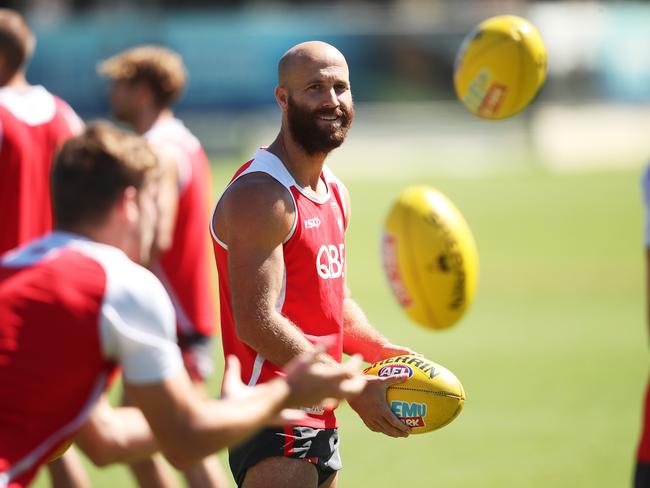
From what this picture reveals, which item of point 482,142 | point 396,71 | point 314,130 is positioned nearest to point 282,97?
point 314,130

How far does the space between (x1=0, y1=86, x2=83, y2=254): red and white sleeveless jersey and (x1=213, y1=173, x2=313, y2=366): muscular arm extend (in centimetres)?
238

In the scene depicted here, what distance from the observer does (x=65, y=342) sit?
3293 millimetres

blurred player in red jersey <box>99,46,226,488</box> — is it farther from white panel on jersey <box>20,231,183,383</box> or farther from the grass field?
white panel on jersey <box>20,231,183,383</box>

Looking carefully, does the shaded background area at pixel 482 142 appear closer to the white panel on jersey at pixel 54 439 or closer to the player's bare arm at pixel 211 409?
the player's bare arm at pixel 211 409

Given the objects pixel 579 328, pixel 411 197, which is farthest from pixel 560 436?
pixel 579 328

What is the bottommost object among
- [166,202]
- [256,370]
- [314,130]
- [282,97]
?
[256,370]

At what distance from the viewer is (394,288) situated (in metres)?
6.84

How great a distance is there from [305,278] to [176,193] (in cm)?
255

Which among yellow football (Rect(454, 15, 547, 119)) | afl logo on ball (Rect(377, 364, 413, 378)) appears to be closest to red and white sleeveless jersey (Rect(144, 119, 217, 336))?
yellow football (Rect(454, 15, 547, 119))

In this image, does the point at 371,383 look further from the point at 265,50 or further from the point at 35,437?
the point at 265,50

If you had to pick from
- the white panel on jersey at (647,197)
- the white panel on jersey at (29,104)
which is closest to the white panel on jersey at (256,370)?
the white panel on jersey at (647,197)

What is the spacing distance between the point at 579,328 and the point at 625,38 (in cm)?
2019

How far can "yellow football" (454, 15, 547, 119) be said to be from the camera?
20.4ft

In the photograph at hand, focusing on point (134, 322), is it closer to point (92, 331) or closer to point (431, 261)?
point (92, 331)
